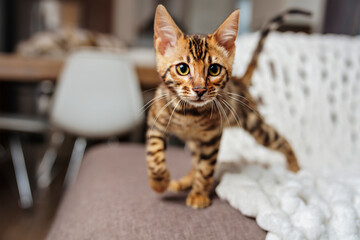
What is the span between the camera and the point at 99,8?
3.29 m

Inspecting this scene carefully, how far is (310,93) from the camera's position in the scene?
3.49 ft

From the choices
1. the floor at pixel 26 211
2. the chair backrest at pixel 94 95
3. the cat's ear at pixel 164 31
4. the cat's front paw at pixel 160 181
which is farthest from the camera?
the chair backrest at pixel 94 95

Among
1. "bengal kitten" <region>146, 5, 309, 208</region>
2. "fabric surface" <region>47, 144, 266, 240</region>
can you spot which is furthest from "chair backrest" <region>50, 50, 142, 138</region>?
"bengal kitten" <region>146, 5, 309, 208</region>

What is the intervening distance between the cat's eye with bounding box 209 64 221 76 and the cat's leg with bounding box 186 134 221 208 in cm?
13

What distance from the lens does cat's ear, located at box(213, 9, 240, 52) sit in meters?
0.41

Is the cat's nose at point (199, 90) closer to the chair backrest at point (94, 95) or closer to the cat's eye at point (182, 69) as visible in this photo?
the cat's eye at point (182, 69)

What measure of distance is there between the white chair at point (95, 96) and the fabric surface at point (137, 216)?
0.72 metres

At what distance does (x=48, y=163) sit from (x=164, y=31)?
5.74 ft

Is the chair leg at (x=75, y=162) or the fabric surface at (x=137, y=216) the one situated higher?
the fabric surface at (x=137, y=216)

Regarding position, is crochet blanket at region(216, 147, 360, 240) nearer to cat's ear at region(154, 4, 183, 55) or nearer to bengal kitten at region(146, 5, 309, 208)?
bengal kitten at region(146, 5, 309, 208)

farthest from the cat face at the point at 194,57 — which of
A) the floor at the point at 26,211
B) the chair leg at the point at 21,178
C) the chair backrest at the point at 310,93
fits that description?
the chair leg at the point at 21,178

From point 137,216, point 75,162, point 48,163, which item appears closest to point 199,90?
point 137,216

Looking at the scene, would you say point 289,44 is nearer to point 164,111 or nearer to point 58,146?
point 164,111

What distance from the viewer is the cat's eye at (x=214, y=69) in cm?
44
